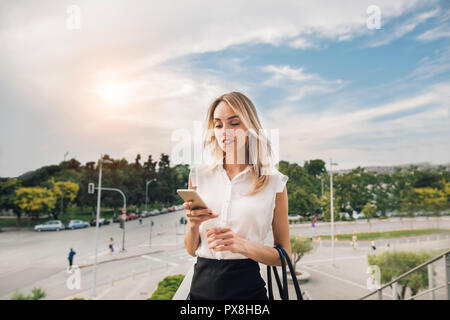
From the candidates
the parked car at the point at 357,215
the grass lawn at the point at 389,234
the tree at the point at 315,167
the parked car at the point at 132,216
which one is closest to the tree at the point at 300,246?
the tree at the point at 315,167

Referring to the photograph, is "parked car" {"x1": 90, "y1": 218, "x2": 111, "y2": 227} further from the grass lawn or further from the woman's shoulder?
the woman's shoulder

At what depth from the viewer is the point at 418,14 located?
555 inches

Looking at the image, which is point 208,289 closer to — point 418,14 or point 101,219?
point 418,14

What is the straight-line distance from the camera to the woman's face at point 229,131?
0.57m

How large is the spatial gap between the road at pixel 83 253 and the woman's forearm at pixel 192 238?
1025cm

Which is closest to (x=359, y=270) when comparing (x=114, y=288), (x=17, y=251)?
(x=114, y=288)

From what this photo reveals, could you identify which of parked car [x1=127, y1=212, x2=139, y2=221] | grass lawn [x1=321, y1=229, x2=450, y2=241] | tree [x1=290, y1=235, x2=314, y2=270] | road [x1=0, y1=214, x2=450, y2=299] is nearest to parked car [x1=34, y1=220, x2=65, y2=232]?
road [x1=0, y1=214, x2=450, y2=299]

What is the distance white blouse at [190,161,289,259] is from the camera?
508 millimetres

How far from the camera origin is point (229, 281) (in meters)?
0.49

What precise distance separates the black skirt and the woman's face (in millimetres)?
211

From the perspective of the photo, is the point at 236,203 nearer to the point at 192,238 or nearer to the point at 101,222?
the point at 192,238

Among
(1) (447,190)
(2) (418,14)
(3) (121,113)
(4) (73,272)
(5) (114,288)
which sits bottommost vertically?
(4) (73,272)

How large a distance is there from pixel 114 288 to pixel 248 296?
9.04 metres

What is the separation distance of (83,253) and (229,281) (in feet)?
60.0
